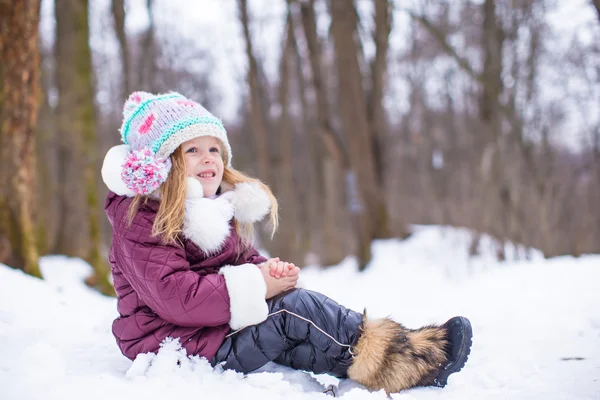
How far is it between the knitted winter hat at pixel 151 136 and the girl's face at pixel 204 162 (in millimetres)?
65

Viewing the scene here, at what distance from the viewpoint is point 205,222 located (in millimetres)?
2289

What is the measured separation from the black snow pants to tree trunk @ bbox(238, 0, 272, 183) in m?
8.70

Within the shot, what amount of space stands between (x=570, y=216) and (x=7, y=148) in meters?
13.9

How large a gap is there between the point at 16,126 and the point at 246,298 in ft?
9.59

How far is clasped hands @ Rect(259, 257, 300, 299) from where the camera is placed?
2.33 metres

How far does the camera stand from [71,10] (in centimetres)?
612

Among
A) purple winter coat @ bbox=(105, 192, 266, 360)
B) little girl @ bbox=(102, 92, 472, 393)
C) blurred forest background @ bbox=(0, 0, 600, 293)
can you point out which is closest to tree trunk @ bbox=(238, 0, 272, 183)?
blurred forest background @ bbox=(0, 0, 600, 293)

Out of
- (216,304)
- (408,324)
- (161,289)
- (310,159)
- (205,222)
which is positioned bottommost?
(310,159)

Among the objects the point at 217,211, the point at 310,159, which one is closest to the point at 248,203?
the point at 217,211

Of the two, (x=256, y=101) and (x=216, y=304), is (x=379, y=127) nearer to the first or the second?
(x=256, y=101)

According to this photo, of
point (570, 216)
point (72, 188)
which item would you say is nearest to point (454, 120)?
point (570, 216)

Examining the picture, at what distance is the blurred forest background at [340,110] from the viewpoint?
450 cm

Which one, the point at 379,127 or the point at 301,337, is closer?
the point at 301,337

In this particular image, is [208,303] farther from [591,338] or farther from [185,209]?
[591,338]
